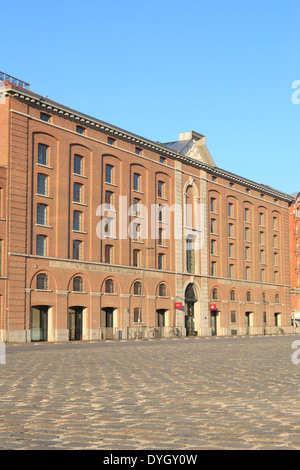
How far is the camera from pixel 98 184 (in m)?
55.1

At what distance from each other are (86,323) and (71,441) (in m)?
45.1

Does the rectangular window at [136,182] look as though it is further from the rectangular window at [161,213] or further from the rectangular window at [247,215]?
the rectangular window at [247,215]

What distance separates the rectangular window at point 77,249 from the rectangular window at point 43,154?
716 cm

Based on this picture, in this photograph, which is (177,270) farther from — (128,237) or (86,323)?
(86,323)

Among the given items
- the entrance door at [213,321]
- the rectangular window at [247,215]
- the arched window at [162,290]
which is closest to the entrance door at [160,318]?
the arched window at [162,290]

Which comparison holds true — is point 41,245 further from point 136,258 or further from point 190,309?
point 190,309

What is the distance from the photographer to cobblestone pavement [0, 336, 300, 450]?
7.71 meters

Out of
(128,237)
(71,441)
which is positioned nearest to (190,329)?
(128,237)

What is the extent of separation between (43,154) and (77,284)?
35.9ft

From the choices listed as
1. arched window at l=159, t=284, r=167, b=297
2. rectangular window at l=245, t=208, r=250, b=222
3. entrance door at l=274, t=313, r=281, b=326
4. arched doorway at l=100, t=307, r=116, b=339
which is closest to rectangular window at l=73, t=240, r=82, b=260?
arched doorway at l=100, t=307, r=116, b=339

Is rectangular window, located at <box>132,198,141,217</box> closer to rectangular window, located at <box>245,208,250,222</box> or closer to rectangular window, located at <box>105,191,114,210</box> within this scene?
rectangular window, located at <box>105,191,114,210</box>

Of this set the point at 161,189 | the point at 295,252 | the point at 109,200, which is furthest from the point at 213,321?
the point at 295,252

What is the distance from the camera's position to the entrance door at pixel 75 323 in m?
51.1

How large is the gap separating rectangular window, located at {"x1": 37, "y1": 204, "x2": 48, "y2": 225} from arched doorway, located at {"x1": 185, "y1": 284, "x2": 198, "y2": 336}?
877 inches
